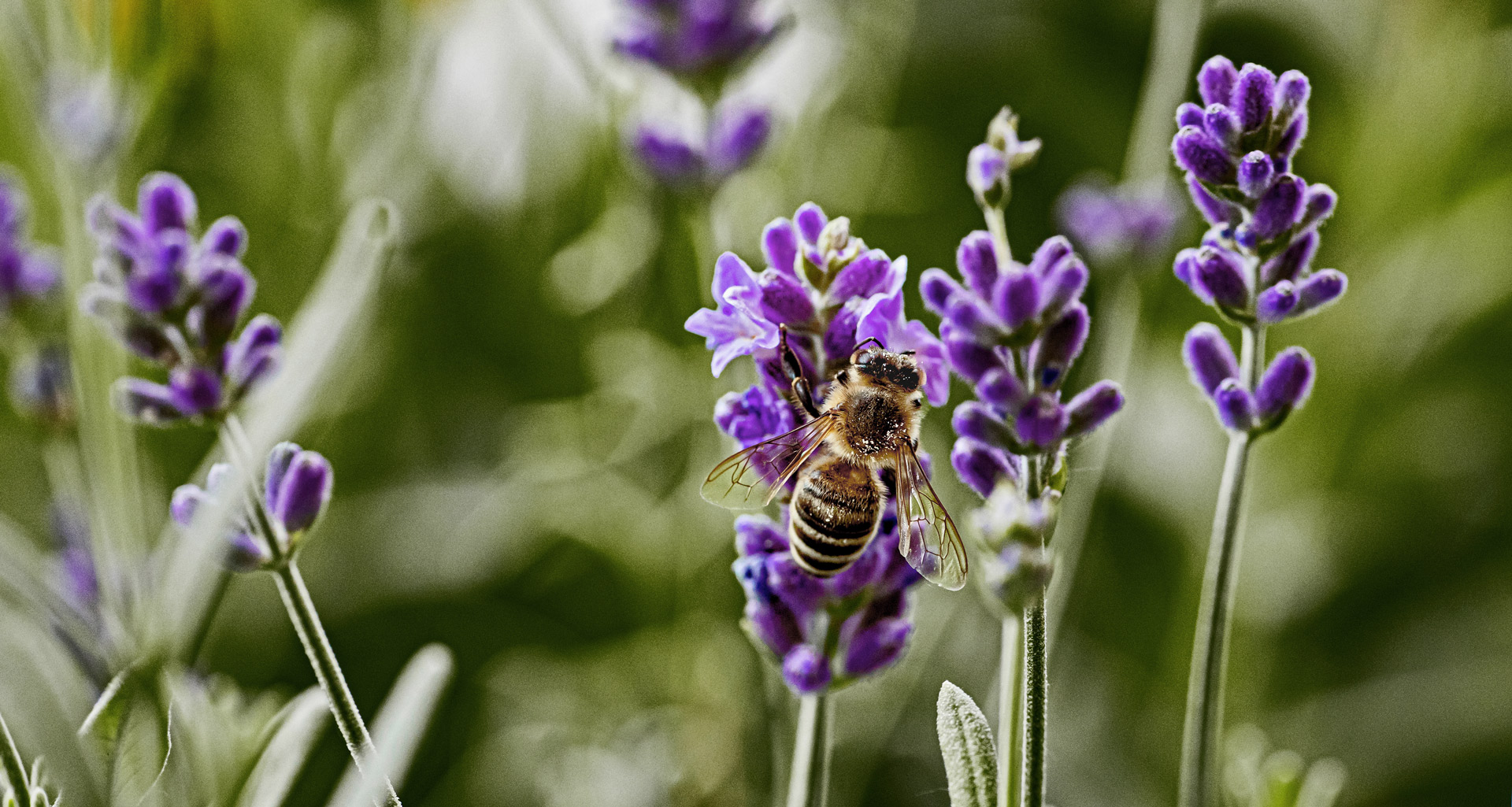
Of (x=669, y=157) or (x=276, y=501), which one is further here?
(x=669, y=157)

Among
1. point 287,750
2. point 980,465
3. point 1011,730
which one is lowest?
point 287,750

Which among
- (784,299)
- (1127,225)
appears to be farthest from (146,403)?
(1127,225)

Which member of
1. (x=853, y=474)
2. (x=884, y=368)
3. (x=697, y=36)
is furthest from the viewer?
(x=697, y=36)

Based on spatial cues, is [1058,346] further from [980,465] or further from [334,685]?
[334,685]

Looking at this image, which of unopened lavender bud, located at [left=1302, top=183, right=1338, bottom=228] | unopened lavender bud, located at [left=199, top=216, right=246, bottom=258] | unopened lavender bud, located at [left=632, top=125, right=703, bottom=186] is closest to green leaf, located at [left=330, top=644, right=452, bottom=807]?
unopened lavender bud, located at [left=199, top=216, right=246, bottom=258]

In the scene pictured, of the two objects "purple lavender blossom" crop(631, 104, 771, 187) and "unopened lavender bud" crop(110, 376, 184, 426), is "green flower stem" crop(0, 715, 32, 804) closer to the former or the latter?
"unopened lavender bud" crop(110, 376, 184, 426)
